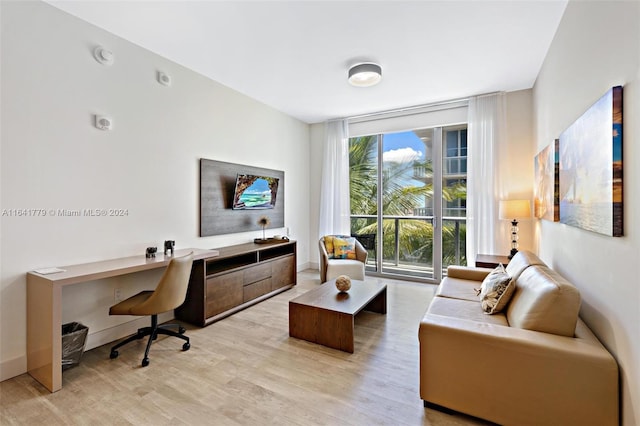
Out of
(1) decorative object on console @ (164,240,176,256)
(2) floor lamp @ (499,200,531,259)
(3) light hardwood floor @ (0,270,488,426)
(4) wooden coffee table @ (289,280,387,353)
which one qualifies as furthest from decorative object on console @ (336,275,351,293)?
(2) floor lamp @ (499,200,531,259)

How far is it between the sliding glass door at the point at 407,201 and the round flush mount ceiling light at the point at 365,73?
69.7 inches

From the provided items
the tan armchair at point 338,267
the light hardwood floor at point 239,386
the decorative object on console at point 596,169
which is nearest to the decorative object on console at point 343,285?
the light hardwood floor at point 239,386

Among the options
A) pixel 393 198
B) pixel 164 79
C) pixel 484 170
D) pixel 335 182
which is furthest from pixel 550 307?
pixel 335 182

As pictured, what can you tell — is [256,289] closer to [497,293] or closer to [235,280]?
[235,280]

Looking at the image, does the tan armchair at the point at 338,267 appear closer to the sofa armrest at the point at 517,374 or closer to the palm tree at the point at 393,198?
the palm tree at the point at 393,198

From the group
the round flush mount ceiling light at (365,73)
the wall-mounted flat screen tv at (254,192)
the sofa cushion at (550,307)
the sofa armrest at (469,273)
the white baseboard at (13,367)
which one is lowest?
the white baseboard at (13,367)

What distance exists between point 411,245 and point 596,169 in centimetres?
341

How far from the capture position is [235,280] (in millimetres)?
3389

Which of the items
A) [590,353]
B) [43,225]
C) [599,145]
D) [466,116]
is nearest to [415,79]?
[466,116]

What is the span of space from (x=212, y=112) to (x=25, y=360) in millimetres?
2916

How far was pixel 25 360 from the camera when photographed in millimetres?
2193

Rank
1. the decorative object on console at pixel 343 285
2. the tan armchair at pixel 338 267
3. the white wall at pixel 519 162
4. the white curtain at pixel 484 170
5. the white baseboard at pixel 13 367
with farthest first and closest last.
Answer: the tan armchair at pixel 338 267, the white curtain at pixel 484 170, the white wall at pixel 519 162, the decorative object on console at pixel 343 285, the white baseboard at pixel 13 367

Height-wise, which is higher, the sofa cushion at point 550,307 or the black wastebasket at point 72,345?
the sofa cushion at point 550,307

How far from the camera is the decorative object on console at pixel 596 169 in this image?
1408mm
